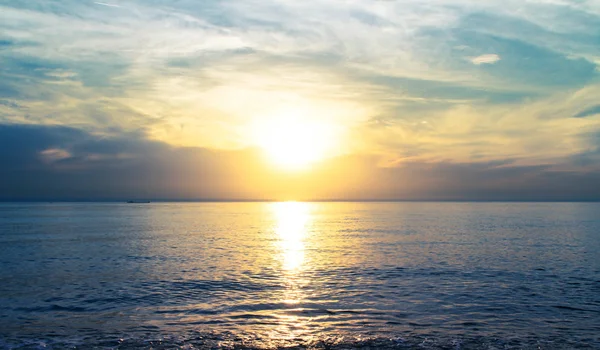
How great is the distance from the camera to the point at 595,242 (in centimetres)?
6800

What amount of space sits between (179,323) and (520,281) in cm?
2811

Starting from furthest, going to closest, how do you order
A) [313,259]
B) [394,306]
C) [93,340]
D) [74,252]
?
[74,252] → [313,259] → [394,306] → [93,340]

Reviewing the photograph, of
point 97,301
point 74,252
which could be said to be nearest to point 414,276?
point 97,301

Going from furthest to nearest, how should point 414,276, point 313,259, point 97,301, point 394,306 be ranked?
point 313,259 < point 414,276 < point 97,301 < point 394,306

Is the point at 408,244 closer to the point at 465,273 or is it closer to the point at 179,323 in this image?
the point at 465,273

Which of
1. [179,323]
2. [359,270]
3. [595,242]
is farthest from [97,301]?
[595,242]

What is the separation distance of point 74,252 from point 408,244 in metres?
48.0

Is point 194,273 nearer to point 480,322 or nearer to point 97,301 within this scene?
point 97,301

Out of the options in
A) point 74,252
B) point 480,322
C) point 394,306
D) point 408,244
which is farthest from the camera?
point 408,244

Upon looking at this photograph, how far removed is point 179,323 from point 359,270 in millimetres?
22227

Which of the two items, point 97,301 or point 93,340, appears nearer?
point 93,340

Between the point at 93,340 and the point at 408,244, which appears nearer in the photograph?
the point at 93,340

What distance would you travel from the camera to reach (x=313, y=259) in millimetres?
51812

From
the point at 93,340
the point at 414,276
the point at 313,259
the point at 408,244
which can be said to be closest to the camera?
the point at 93,340
